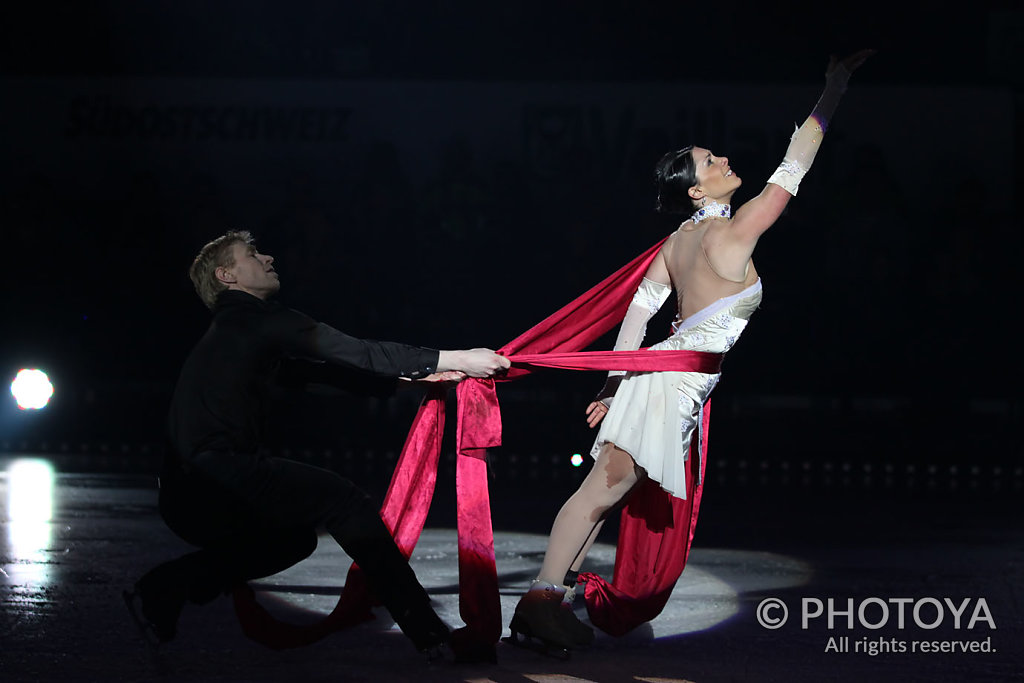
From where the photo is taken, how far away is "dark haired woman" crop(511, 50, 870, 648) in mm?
4083

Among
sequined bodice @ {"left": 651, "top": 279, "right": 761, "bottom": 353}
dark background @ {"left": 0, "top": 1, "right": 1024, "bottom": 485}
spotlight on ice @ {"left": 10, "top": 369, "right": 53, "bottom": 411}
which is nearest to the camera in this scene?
sequined bodice @ {"left": 651, "top": 279, "right": 761, "bottom": 353}

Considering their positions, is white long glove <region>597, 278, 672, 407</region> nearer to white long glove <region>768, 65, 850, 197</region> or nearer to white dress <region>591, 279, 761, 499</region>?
white dress <region>591, 279, 761, 499</region>

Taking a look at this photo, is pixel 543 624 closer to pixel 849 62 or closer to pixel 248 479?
pixel 248 479

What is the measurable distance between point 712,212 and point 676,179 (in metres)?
0.16

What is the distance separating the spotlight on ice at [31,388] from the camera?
10.1m

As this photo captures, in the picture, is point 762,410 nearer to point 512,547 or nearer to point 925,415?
point 925,415

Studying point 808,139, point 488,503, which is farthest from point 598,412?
point 808,139

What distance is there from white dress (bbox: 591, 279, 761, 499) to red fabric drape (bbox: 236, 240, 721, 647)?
5 cm

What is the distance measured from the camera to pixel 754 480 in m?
9.09

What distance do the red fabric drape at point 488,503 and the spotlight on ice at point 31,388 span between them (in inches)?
259

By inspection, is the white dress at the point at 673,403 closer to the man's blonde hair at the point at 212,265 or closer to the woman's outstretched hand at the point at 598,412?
the woman's outstretched hand at the point at 598,412

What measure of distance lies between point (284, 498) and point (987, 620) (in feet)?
8.12

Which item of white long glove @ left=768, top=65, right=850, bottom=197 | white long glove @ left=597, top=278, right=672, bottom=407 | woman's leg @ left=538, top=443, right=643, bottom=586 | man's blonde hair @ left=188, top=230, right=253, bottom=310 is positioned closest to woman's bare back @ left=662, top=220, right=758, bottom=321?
white long glove @ left=597, top=278, right=672, bottom=407

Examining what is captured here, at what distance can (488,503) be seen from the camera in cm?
427
